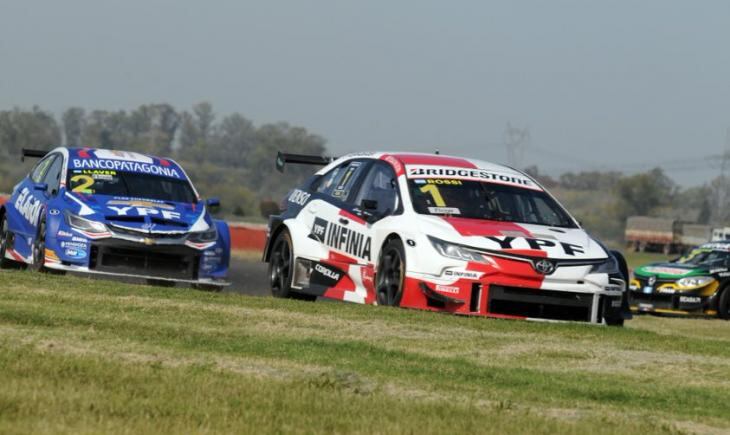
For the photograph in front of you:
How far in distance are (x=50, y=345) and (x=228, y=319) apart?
7.20 feet

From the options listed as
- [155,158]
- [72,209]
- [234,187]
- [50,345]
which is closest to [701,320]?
[155,158]

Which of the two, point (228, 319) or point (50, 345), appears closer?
point (50, 345)

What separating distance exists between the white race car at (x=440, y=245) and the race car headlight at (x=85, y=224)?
1.96 meters

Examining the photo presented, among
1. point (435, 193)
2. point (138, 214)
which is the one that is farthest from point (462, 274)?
point (138, 214)

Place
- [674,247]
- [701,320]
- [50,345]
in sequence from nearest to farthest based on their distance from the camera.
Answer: [50,345]
[701,320]
[674,247]

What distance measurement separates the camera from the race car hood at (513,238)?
11.8 meters

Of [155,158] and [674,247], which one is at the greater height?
[155,158]

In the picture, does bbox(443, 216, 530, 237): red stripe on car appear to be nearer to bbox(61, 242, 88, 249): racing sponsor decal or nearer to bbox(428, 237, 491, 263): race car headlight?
bbox(428, 237, 491, 263): race car headlight

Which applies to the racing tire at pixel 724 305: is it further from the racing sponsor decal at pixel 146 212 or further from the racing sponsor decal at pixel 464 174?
the racing sponsor decal at pixel 146 212

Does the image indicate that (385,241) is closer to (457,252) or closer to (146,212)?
(457,252)

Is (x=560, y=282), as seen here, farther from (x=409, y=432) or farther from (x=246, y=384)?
(x=409, y=432)

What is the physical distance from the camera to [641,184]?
14550cm

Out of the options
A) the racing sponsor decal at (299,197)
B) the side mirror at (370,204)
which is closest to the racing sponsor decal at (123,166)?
the racing sponsor decal at (299,197)

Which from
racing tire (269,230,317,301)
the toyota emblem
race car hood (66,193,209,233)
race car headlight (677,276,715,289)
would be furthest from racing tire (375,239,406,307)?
race car headlight (677,276,715,289)
